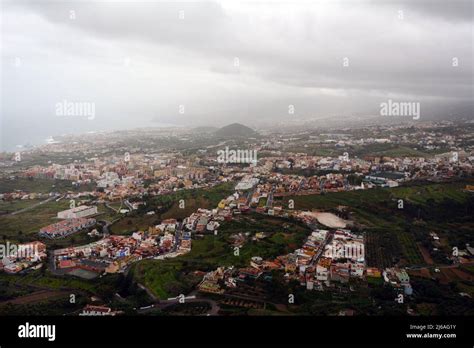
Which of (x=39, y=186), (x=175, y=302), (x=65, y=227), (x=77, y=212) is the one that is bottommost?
(x=175, y=302)

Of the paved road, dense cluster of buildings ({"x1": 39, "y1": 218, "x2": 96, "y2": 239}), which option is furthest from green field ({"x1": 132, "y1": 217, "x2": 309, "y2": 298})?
dense cluster of buildings ({"x1": 39, "y1": 218, "x2": 96, "y2": 239})

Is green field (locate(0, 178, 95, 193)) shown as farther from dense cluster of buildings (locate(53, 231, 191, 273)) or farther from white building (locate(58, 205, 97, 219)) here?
dense cluster of buildings (locate(53, 231, 191, 273))

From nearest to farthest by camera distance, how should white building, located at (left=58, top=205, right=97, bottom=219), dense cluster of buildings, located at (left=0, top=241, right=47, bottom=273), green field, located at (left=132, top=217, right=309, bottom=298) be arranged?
green field, located at (left=132, top=217, right=309, bottom=298)
dense cluster of buildings, located at (left=0, top=241, right=47, bottom=273)
white building, located at (left=58, top=205, right=97, bottom=219)

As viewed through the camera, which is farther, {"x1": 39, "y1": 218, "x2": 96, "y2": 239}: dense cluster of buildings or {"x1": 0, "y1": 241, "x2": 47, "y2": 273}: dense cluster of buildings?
{"x1": 39, "y1": 218, "x2": 96, "y2": 239}: dense cluster of buildings

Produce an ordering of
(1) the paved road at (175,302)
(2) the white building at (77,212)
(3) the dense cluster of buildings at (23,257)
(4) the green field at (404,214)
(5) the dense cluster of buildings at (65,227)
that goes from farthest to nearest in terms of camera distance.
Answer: (2) the white building at (77,212) < (5) the dense cluster of buildings at (65,227) < (4) the green field at (404,214) < (3) the dense cluster of buildings at (23,257) < (1) the paved road at (175,302)

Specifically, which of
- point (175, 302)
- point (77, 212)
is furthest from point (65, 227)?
point (175, 302)

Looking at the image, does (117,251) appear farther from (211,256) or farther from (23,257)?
(211,256)

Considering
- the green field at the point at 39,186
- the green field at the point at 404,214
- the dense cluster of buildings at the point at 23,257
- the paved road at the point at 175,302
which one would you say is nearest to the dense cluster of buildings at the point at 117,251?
the dense cluster of buildings at the point at 23,257

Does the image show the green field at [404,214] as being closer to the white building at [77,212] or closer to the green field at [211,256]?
the green field at [211,256]

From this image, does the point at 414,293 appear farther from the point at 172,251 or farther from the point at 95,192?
the point at 95,192

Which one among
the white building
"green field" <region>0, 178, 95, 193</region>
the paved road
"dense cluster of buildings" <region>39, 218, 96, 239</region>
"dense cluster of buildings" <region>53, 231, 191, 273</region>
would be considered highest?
"green field" <region>0, 178, 95, 193</region>

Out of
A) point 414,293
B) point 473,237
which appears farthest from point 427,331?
point 473,237
